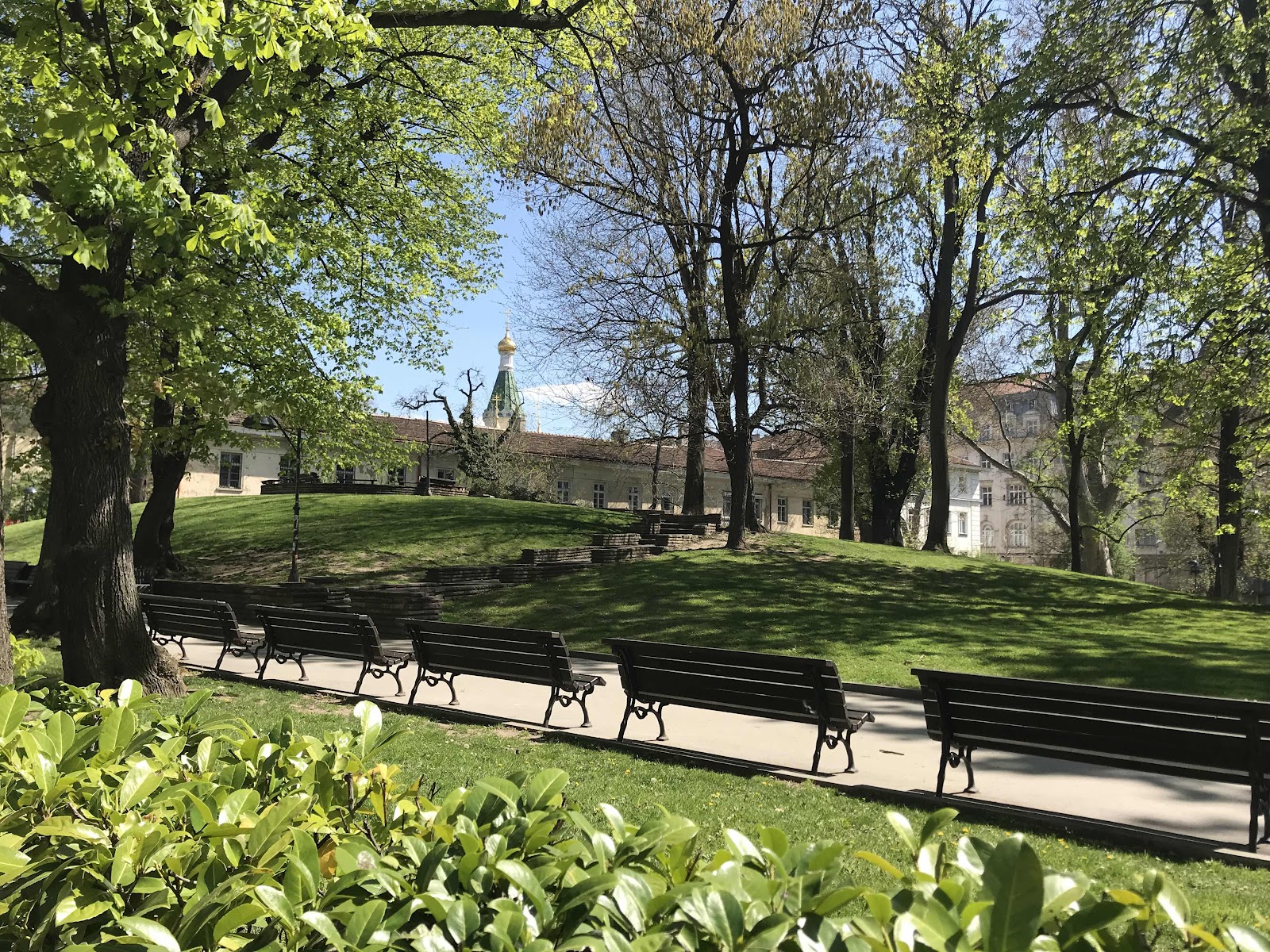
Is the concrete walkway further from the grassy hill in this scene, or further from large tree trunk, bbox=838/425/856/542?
large tree trunk, bbox=838/425/856/542

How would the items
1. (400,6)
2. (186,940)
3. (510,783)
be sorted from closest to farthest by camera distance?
(186,940)
(510,783)
(400,6)

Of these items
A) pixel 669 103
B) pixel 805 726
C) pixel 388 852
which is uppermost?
pixel 669 103

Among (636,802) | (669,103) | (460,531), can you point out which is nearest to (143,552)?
(460,531)

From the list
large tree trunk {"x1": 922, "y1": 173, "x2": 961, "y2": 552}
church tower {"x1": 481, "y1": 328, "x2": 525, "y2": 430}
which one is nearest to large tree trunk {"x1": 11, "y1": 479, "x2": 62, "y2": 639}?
large tree trunk {"x1": 922, "y1": 173, "x2": 961, "y2": 552}

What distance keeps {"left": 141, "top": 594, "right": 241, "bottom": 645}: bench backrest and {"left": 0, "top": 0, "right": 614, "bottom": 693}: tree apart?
235 centimetres

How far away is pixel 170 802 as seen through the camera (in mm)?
2244

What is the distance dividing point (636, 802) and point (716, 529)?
23187 millimetres

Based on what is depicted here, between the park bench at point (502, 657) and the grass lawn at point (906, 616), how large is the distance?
Result: 463 centimetres

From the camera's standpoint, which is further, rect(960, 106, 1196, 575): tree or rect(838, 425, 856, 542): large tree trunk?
rect(838, 425, 856, 542): large tree trunk

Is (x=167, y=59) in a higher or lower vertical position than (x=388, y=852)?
higher

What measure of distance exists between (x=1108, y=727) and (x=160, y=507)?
64.6 feet

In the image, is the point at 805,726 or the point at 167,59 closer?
the point at 167,59

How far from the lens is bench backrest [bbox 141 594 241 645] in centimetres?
1213

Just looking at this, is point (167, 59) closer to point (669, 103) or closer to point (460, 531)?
point (669, 103)
